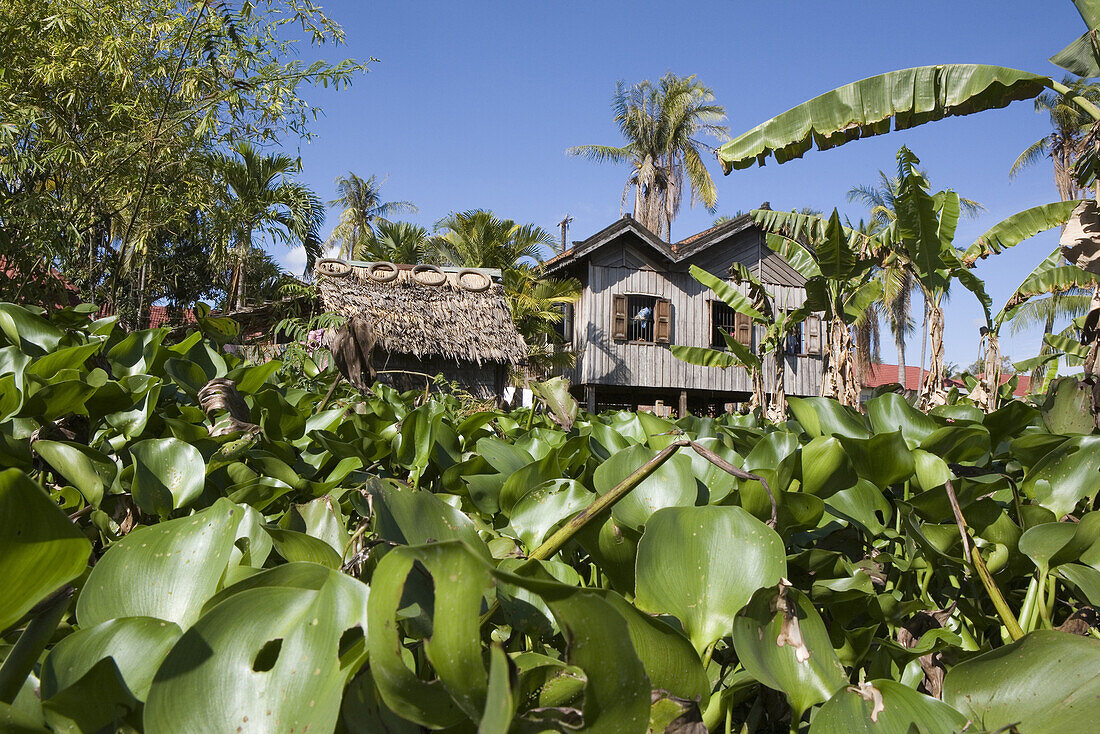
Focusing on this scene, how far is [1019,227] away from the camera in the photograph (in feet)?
24.3

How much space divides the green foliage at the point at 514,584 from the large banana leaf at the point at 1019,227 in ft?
23.7

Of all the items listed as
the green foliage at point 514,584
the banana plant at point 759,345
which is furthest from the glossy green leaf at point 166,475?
the banana plant at point 759,345

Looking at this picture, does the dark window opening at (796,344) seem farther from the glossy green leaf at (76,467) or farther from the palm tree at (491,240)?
the glossy green leaf at (76,467)

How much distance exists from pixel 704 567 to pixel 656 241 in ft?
65.6

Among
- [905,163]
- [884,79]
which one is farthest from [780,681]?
[905,163]

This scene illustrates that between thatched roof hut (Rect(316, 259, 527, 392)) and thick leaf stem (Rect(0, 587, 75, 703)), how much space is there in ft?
37.9

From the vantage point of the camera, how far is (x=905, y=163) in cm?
Result: 627

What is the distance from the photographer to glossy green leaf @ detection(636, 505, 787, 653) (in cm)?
64

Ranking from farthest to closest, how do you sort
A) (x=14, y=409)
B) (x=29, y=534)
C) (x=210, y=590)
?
(x=14, y=409)
(x=210, y=590)
(x=29, y=534)

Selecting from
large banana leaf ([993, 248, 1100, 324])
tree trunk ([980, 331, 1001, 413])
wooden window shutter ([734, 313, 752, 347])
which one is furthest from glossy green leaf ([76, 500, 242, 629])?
wooden window shutter ([734, 313, 752, 347])

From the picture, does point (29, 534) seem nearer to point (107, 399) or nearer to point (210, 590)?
point (210, 590)

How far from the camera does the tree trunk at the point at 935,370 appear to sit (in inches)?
203

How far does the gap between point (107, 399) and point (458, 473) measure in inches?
24.9

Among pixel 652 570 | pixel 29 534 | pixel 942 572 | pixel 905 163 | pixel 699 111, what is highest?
pixel 699 111
